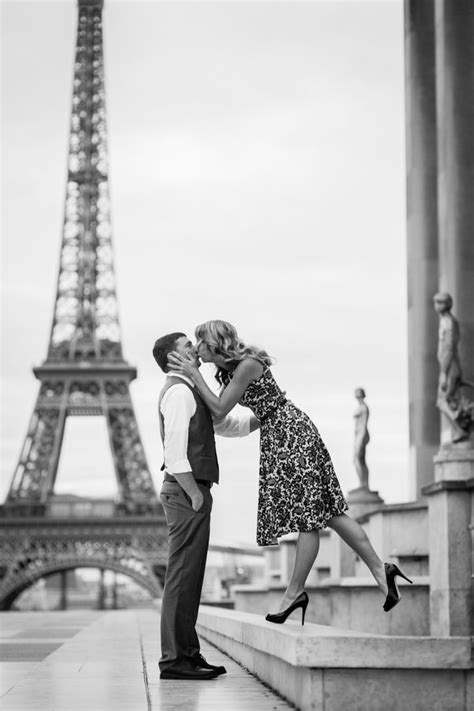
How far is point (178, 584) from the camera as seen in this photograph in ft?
30.3

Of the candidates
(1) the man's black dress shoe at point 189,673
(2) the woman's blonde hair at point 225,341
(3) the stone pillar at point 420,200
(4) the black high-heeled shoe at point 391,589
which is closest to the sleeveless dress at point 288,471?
(2) the woman's blonde hair at point 225,341

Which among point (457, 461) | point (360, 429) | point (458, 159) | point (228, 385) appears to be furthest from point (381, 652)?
point (360, 429)

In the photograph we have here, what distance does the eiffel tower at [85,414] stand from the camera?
229 ft

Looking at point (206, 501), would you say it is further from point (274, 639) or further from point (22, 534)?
point (22, 534)

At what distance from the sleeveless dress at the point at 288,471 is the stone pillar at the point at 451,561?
253 inches

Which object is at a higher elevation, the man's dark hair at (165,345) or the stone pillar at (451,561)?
the man's dark hair at (165,345)

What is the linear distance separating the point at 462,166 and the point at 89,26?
62.4 meters

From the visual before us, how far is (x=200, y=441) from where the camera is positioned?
30.1ft

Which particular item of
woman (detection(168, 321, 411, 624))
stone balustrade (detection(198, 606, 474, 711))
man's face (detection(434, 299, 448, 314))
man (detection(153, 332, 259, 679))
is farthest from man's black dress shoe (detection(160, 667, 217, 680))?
man's face (detection(434, 299, 448, 314))

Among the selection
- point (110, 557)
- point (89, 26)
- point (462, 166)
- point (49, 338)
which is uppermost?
point (89, 26)

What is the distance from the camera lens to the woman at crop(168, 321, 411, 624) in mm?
8742

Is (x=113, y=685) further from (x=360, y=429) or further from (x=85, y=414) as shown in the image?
(x=85, y=414)

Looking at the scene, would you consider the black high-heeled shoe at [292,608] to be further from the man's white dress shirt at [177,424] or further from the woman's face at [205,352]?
the woman's face at [205,352]

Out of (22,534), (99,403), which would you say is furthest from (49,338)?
(22,534)
